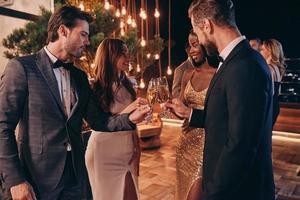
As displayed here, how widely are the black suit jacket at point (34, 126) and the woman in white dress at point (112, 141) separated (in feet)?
2.23

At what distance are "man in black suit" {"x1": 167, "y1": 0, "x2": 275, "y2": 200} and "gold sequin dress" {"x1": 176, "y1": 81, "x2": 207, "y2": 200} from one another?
795 mm

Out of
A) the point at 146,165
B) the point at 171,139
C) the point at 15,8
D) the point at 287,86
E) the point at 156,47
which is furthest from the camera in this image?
the point at 287,86

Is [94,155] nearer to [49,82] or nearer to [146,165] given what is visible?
[49,82]

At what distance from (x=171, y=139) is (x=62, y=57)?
5014 millimetres

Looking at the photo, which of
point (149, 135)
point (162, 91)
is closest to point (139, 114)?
point (162, 91)

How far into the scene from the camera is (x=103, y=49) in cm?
248

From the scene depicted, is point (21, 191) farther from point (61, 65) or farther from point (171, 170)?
point (171, 170)

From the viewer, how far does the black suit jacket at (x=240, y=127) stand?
1.26m

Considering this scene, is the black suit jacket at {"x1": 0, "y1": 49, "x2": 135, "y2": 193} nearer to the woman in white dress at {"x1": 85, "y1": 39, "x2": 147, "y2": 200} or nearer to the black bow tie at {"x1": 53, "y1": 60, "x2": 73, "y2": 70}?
the black bow tie at {"x1": 53, "y1": 60, "x2": 73, "y2": 70}

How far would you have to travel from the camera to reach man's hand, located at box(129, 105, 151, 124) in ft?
6.50

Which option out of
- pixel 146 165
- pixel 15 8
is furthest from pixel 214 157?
pixel 146 165

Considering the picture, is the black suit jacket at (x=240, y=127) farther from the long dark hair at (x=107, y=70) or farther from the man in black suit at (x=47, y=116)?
the long dark hair at (x=107, y=70)

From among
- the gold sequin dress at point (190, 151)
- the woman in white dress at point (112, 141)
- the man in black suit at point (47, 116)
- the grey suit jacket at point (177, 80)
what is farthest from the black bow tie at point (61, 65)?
the grey suit jacket at point (177, 80)

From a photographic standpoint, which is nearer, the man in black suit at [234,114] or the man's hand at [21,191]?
the man in black suit at [234,114]
